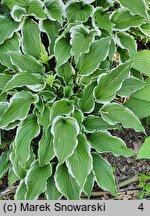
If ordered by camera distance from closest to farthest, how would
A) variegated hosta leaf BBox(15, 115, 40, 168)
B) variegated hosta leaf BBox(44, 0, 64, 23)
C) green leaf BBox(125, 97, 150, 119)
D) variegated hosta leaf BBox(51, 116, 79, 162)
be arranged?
variegated hosta leaf BBox(51, 116, 79, 162) < variegated hosta leaf BBox(15, 115, 40, 168) < variegated hosta leaf BBox(44, 0, 64, 23) < green leaf BBox(125, 97, 150, 119)

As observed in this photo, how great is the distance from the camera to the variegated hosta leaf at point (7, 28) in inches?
110

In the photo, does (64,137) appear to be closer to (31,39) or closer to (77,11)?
(31,39)

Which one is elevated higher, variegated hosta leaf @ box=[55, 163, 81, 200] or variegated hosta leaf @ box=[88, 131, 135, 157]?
variegated hosta leaf @ box=[88, 131, 135, 157]

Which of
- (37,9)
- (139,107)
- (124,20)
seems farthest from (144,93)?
(37,9)

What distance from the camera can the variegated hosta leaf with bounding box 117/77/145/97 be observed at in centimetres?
282

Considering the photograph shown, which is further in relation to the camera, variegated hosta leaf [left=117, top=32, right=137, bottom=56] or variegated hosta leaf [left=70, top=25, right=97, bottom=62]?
variegated hosta leaf [left=117, top=32, right=137, bottom=56]

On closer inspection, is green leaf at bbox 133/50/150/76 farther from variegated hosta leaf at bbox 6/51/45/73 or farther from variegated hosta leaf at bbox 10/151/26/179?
variegated hosta leaf at bbox 10/151/26/179

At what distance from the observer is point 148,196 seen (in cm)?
307

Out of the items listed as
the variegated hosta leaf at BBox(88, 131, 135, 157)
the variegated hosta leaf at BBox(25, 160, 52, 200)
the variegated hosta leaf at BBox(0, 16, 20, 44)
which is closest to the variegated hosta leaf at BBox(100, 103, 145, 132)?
the variegated hosta leaf at BBox(88, 131, 135, 157)

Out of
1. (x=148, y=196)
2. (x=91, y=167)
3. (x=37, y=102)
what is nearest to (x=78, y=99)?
(x=37, y=102)

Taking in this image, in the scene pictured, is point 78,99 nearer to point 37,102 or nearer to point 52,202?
point 37,102

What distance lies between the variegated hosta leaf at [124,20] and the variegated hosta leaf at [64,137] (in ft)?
2.71

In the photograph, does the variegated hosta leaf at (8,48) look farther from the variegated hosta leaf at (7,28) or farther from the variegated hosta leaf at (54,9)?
the variegated hosta leaf at (54,9)

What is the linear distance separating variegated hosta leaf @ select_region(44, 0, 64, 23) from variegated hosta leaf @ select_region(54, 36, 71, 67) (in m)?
0.14
